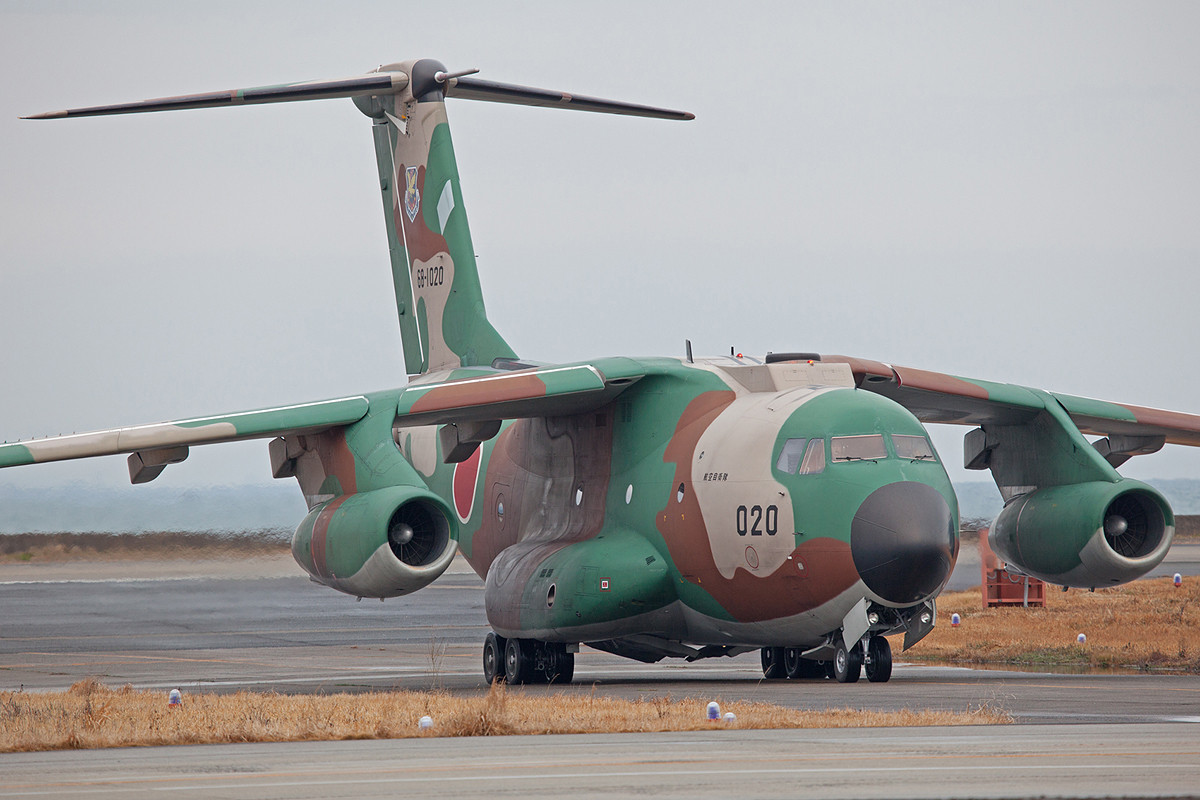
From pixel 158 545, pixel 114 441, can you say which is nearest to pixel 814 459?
pixel 114 441

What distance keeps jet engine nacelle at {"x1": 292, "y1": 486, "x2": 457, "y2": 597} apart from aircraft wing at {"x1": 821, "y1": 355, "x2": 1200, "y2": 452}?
17.9 ft

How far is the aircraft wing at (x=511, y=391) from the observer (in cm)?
1953

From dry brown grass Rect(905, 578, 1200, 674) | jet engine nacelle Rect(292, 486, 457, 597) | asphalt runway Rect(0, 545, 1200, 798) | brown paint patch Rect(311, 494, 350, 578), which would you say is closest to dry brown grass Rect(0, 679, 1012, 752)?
asphalt runway Rect(0, 545, 1200, 798)

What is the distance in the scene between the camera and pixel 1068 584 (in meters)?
21.5

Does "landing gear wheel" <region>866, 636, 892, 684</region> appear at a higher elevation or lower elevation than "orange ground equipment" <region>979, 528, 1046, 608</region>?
higher

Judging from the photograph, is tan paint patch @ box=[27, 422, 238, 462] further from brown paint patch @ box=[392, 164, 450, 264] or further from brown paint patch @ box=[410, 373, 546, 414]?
brown paint patch @ box=[392, 164, 450, 264]

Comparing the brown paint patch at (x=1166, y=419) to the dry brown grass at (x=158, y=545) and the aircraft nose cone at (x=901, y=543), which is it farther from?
the dry brown grass at (x=158, y=545)

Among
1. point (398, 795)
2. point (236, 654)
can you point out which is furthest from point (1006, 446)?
point (398, 795)

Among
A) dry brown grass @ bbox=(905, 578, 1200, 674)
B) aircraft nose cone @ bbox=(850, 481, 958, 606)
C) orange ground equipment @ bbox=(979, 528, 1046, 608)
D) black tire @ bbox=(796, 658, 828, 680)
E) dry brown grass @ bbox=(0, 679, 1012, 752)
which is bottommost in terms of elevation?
orange ground equipment @ bbox=(979, 528, 1046, 608)

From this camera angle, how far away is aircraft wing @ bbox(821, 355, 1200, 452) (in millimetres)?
21250

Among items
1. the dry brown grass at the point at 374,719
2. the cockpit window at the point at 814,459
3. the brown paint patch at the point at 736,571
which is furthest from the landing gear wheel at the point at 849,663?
the dry brown grass at the point at 374,719

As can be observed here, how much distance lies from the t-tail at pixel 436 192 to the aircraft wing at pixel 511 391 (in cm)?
408

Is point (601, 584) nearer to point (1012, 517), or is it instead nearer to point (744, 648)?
point (744, 648)

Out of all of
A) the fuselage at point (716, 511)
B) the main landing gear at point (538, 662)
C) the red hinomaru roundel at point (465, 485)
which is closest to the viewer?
the fuselage at point (716, 511)
